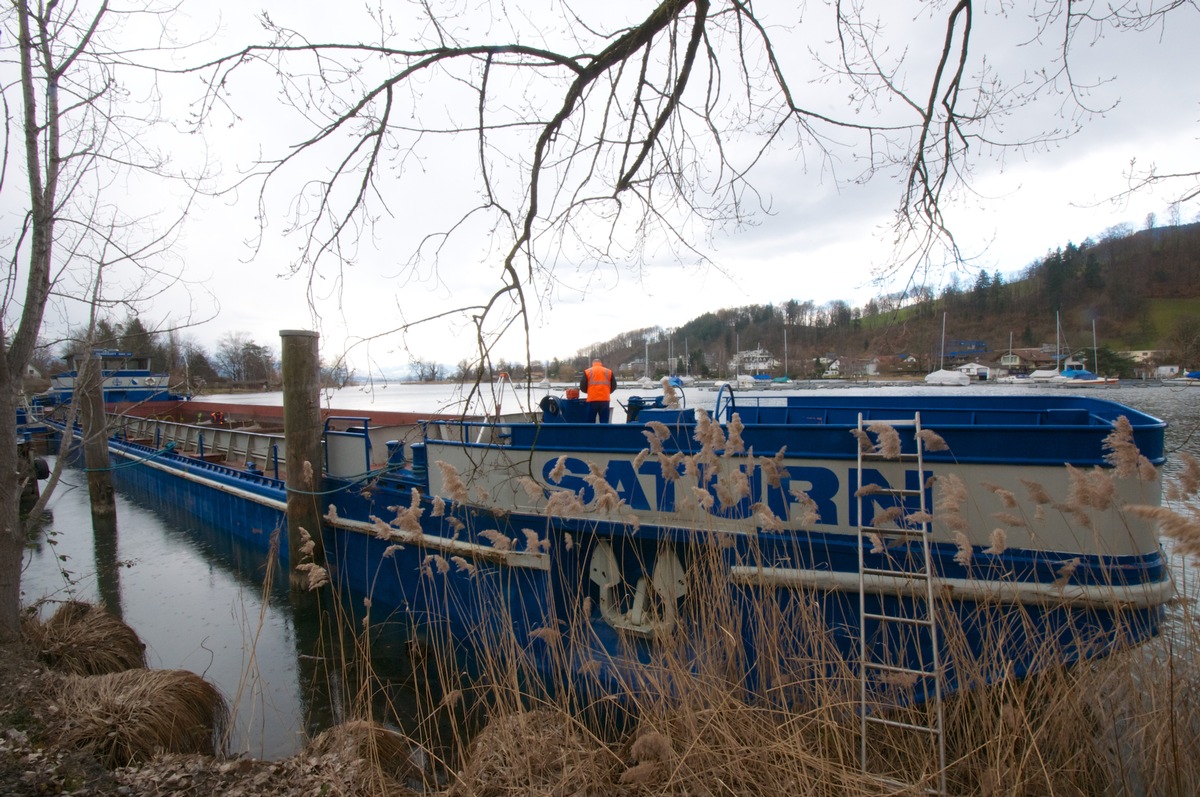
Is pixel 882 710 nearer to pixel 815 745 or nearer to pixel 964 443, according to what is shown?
pixel 815 745

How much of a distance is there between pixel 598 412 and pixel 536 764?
475 cm

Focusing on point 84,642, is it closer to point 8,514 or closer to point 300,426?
point 8,514

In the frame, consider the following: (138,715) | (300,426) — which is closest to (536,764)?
(138,715)

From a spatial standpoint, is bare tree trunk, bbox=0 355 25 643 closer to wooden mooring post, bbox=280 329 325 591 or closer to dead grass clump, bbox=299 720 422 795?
dead grass clump, bbox=299 720 422 795

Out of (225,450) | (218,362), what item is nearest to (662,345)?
(218,362)

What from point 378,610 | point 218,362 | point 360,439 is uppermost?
point 218,362

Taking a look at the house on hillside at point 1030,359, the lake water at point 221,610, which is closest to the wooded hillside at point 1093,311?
the house on hillside at point 1030,359

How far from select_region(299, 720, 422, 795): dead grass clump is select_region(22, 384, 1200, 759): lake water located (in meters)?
0.25

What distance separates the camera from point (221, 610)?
8383mm

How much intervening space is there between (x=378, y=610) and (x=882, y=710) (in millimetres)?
6796

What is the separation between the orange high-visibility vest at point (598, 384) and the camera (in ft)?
23.1

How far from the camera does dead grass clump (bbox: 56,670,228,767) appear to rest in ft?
12.0

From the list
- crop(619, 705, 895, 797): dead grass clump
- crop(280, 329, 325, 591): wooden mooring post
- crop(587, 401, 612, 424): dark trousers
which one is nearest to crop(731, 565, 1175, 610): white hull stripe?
crop(619, 705, 895, 797): dead grass clump

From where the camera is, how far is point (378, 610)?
782 centimetres
